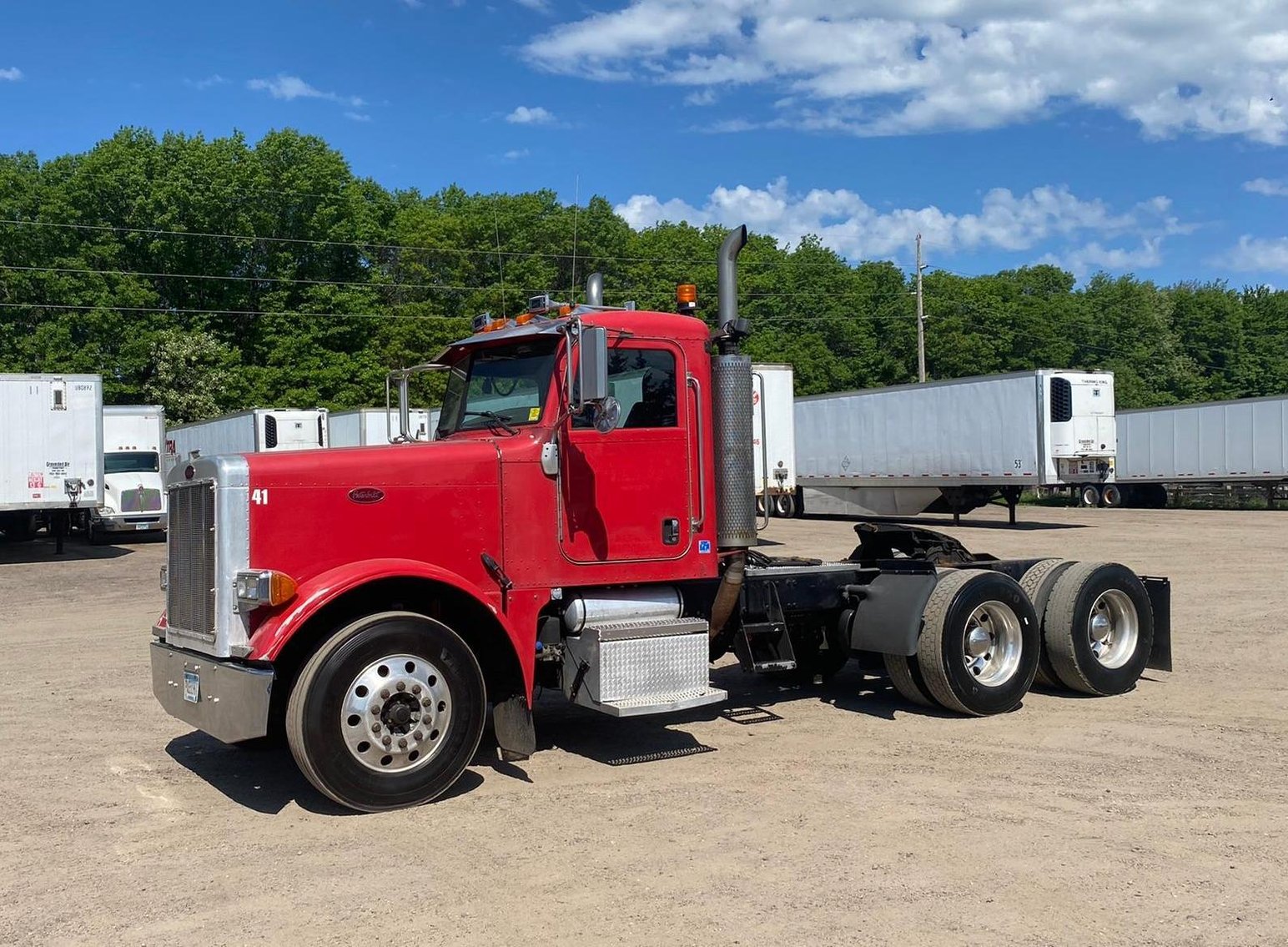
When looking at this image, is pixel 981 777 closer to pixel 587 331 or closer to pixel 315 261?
pixel 587 331

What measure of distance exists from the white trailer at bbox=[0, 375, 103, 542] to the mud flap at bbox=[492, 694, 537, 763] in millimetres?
19966

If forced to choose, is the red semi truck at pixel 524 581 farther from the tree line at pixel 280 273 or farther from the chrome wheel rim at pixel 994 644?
the tree line at pixel 280 273

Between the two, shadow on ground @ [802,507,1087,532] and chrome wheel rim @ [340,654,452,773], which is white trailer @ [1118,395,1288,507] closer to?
shadow on ground @ [802,507,1087,532]

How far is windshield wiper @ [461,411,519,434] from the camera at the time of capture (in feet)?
23.6

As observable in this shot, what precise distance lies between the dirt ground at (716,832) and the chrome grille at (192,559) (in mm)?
1059

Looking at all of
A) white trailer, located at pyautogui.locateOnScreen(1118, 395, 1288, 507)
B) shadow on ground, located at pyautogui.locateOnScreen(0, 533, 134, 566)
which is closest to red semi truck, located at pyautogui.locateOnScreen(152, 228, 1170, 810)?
shadow on ground, located at pyautogui.locateOnScreen(0, 533, 134, 566)

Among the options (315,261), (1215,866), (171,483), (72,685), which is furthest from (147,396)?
(1215,866)

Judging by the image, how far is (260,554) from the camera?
6.21m

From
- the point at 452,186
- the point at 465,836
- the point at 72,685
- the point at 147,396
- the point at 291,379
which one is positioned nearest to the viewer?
the point at 465,836

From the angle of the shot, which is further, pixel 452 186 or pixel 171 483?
pixel 452 186

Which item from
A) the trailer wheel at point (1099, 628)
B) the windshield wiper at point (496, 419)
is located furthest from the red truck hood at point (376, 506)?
the trailer wheel at point (1099, 628)

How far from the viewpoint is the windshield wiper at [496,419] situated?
7202 mm

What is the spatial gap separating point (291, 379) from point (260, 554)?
45984 millimetres

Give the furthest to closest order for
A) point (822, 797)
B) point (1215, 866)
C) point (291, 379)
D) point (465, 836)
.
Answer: point (291, 379), point (822, 797), point (465, 836), point (1215, 866)
